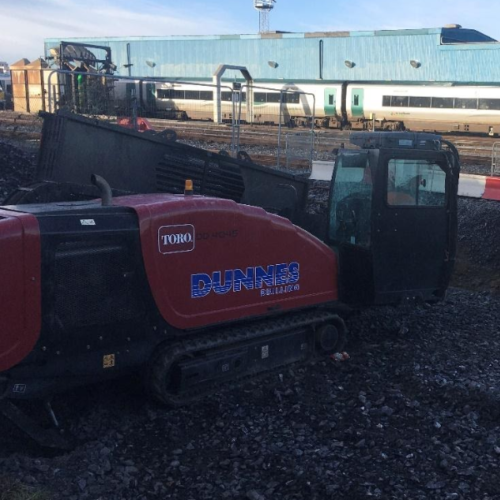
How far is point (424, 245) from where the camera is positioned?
7.43 m

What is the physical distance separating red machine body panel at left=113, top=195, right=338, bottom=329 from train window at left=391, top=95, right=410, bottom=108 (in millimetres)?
30894

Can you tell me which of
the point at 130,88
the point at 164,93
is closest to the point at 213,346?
the point at 130,88

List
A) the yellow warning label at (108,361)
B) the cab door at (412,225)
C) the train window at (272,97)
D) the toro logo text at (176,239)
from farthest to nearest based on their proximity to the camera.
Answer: the train window at (272,97) < the cab door at (412,225) < the toro logo text at (176,239) < the yellow warning label at (108,361)

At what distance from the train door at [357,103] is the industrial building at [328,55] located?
193cm

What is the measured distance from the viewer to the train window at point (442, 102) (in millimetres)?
34188

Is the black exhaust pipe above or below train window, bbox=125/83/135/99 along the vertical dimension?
below

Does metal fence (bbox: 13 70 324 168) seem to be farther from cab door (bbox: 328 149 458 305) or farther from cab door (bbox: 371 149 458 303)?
cab door (bbox: 371 149 458 303)

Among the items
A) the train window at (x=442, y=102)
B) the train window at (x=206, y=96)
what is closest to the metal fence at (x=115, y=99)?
the train window at (x=206, y=96)

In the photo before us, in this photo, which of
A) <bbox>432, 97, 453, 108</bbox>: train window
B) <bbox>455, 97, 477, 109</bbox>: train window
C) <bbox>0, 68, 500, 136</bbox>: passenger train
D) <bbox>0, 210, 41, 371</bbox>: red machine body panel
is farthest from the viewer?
<bbox>432, 97, 453, 108</bbox>: train window

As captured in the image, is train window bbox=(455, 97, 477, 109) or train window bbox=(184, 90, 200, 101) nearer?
train window bbox=(455, 97, 477, 109)

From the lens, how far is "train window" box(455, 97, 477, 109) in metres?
33.2

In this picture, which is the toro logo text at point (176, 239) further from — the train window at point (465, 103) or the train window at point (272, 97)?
the train window at point (465, 103)

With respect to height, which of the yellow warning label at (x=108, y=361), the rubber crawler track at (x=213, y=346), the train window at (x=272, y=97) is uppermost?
the train window at (x=272, y=97)

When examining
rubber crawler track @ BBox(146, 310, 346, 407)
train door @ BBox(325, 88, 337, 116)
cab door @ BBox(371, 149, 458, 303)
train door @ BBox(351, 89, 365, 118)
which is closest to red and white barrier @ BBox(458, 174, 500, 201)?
cab door @ BBox(371, 149, 458, 303)
